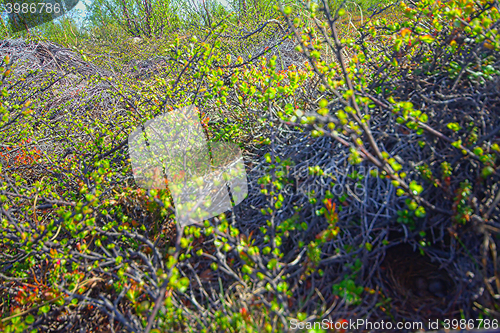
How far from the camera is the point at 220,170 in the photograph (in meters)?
1.98

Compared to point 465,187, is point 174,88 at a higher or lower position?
higher

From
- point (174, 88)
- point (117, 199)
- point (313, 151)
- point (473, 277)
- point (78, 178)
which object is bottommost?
point (473, 277)

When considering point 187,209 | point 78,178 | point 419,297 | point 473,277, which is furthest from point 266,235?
point 78,178

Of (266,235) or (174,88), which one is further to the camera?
(174,88)

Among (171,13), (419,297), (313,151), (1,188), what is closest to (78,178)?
(1,188)

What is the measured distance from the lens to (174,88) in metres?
2.57

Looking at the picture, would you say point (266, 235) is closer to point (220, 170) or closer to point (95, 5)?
point (220, 170)

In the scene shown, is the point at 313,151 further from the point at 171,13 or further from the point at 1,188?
the point at 171,13

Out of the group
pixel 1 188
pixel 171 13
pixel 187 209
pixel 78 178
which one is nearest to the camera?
pixel 187 209

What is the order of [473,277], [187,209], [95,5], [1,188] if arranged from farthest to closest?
[95,5] < [1,188] < [187,209] < [473,277]

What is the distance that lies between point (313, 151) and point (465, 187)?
31.8 inches

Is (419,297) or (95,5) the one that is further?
(95,5)

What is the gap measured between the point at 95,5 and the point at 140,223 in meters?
10.8

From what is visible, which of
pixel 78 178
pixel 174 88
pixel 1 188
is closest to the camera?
pixel 1 188
